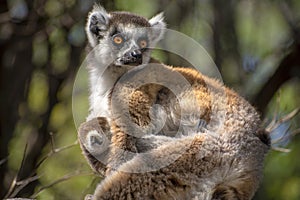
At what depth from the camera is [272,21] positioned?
14969 millimetres

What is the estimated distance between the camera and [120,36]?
8062 mm

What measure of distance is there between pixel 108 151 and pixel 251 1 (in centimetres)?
730

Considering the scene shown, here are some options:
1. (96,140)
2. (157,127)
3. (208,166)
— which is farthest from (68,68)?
(208,166)

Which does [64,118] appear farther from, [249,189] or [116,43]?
[249,189]

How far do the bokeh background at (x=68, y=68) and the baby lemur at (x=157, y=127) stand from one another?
11.3 ft

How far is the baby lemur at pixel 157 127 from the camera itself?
20.2 feet

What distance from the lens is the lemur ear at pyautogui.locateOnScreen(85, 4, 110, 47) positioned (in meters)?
8.23

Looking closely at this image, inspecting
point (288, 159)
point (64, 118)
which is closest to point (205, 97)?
point (64, 118)

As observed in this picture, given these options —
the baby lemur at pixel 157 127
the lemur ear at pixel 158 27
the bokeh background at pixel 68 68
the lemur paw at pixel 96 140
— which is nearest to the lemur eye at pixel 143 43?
the baby lemur at pixel 157 127

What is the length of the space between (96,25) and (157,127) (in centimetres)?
185

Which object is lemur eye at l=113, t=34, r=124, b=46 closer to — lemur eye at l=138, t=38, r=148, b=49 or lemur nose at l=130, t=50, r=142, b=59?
lemur eye at l=138, t=38, r=148, b=49

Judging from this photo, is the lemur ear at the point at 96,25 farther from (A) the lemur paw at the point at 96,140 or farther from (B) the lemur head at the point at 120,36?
(A) the lemur paw at the point at 96,140

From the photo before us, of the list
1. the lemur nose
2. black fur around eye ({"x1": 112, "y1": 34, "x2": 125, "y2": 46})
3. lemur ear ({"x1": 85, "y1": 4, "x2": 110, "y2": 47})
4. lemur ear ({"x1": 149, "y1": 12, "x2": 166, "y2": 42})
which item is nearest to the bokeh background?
lemur ear ({"x1": 149, "y1": 12, "x2": 166, "y2": 42})

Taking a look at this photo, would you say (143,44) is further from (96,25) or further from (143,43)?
(96,25)
